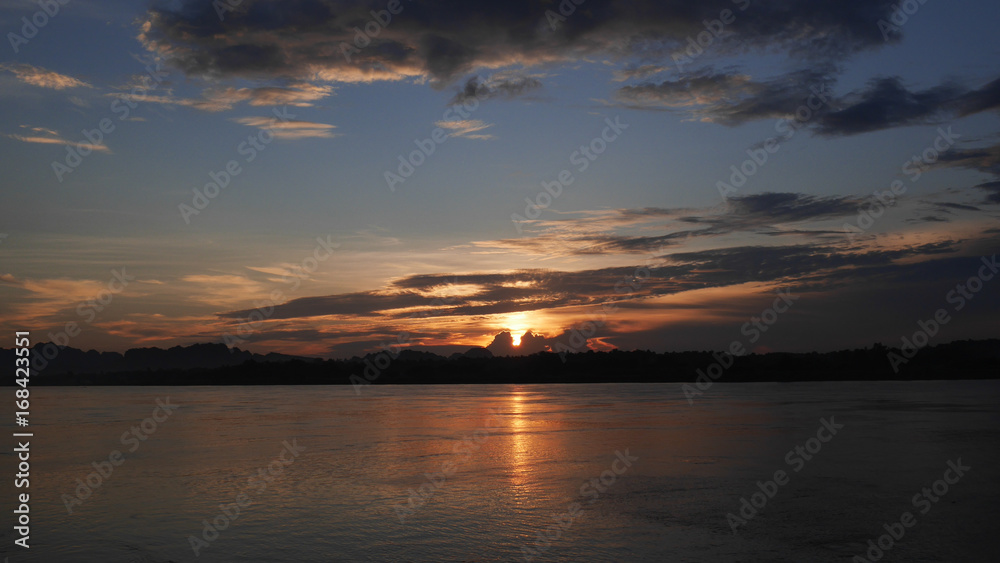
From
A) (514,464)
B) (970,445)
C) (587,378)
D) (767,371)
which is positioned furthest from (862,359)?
(514,464)

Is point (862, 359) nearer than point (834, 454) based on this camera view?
No

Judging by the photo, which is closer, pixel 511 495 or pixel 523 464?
pixel 511 495

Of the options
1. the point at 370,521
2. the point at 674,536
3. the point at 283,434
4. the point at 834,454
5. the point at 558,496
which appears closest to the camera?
the point at 674,536

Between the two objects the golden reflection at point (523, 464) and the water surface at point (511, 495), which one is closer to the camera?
the water surface at point (511, 495)

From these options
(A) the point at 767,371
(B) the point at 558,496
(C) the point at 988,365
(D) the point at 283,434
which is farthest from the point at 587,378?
(B) the point at 558,496

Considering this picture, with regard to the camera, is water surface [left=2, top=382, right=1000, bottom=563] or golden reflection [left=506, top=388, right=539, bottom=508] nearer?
water surface [left=2, top=382, right=1000, bottom=563]

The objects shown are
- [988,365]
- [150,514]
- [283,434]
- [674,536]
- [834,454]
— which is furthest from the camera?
[988,365]

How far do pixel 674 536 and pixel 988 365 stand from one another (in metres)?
134

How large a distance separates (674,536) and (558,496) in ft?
11.3

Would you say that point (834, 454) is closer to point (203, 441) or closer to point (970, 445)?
point (970, 445)

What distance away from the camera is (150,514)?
41.3 ft

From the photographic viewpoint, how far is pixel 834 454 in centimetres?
1902

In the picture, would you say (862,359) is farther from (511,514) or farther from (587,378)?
(511,514)

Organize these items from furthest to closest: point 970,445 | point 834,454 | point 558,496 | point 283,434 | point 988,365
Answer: point 988,365 → point 283,434 → point 970,445 → point 834,454 → point 558,496
